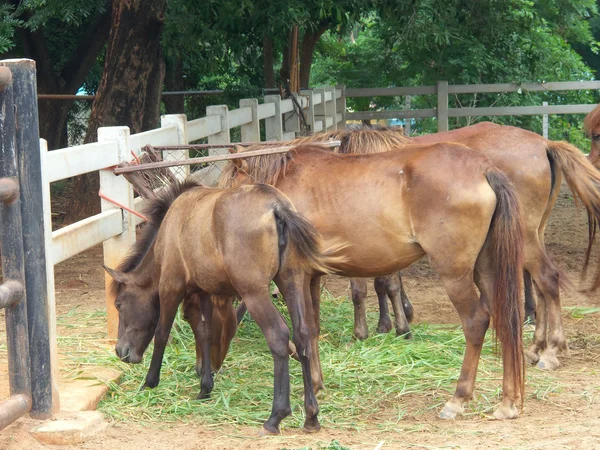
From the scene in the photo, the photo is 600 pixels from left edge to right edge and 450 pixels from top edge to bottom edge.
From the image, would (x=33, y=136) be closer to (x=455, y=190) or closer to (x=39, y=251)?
(x=39, y=251)

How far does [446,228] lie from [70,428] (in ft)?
7.18

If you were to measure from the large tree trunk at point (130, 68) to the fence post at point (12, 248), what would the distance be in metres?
5.59

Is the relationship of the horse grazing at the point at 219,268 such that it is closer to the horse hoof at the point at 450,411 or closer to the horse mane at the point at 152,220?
the horse mane at the point at 152,220

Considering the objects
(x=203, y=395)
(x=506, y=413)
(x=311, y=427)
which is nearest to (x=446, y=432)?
(x=506, y=413)

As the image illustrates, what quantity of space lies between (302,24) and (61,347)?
218 inches

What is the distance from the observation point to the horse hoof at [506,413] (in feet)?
14.5

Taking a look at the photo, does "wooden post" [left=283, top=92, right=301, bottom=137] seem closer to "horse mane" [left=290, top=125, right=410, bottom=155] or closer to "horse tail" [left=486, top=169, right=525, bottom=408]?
"horse mane" [left=290, top=125, right=410, bottom=155]

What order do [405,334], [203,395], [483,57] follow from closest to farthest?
1. [203,395]
2. [405,334]
3. [483,57]

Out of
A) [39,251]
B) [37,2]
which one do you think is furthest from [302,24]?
[39,251]

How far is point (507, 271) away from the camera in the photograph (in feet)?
14.8

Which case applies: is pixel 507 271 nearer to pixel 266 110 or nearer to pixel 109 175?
pixel 109 175

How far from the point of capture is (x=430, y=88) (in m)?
16.0

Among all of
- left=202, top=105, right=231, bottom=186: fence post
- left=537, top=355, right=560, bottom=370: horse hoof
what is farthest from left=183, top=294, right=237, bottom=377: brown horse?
left=202, top=105, right=231, bottom=186: fence post

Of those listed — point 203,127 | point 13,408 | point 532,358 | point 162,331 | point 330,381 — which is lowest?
point 532,358
